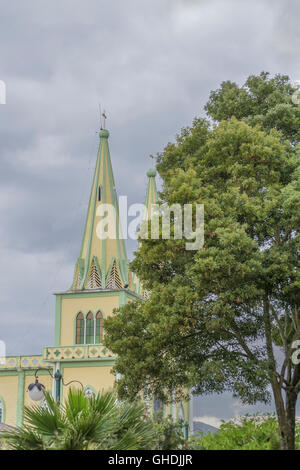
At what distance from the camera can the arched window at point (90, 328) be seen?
37.4 meters

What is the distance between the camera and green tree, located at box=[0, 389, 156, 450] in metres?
11.7

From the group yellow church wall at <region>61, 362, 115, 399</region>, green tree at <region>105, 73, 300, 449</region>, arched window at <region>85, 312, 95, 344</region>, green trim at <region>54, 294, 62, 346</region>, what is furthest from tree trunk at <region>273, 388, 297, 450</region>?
green trim at <region>54, 294, 62, 346</region>

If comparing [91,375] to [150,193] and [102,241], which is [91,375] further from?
[150,193]

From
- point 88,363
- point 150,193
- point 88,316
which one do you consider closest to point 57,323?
point 88,316

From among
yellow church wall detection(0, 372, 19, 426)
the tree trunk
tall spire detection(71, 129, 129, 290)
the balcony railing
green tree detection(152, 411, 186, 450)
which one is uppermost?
tall spire detection(71, 129, 129, 290)

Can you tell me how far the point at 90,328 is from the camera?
3756 cm

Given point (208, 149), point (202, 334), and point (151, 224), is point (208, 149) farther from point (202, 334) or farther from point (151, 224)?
Result: point (202, 334)

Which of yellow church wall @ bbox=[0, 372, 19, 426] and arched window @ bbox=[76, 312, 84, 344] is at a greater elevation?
arched window @ bbox=[76, 312, 84, 344]

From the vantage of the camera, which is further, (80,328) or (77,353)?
(80,328)

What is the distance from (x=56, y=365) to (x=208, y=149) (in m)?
20.1

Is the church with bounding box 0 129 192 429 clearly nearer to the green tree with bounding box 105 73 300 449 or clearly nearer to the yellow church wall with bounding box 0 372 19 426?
the yellow church wall with bounding box 0 372 19 426

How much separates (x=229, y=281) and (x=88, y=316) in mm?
21144

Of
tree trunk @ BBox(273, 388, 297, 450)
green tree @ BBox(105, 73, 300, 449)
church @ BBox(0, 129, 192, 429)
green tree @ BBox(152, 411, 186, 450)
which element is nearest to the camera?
green tree @ BBox(152, 411, 186, 450)
